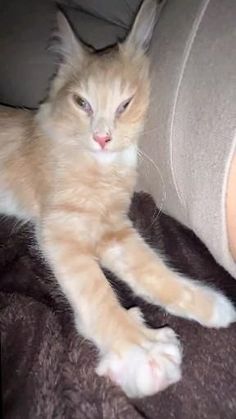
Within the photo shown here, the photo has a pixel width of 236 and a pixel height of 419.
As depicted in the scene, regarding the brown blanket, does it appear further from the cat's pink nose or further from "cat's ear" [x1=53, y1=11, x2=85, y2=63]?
"cat's ear" [x1=53, y1=11, x2=85, y2=63]

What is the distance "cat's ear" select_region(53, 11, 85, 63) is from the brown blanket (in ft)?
1.96

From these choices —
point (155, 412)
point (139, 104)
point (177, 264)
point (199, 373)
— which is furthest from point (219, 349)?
point (139, 104)

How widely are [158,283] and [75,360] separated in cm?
30

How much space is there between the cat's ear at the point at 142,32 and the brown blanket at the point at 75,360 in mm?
587

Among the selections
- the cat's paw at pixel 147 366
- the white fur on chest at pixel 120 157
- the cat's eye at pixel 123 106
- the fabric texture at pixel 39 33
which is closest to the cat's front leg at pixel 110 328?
the cat's paw at pixel 147 366

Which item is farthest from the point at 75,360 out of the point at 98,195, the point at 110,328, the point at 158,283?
the point at 98,195

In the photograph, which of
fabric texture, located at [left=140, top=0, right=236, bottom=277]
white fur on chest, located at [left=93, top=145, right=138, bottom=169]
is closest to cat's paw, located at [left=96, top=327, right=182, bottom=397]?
fabric texture, located at [left=140, top=0, right=236, bottom=277]

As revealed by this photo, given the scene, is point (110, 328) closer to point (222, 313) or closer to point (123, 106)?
point (222, 313)

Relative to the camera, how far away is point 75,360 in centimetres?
102

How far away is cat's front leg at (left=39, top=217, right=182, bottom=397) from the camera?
1.00 metres

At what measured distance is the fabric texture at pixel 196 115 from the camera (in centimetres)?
102

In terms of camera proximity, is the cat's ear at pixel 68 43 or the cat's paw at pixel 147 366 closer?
the cat's paw at pixel 147 366

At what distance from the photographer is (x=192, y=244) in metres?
1.31

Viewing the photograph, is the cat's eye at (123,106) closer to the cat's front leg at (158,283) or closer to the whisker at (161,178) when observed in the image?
the whisker at (161,178)
